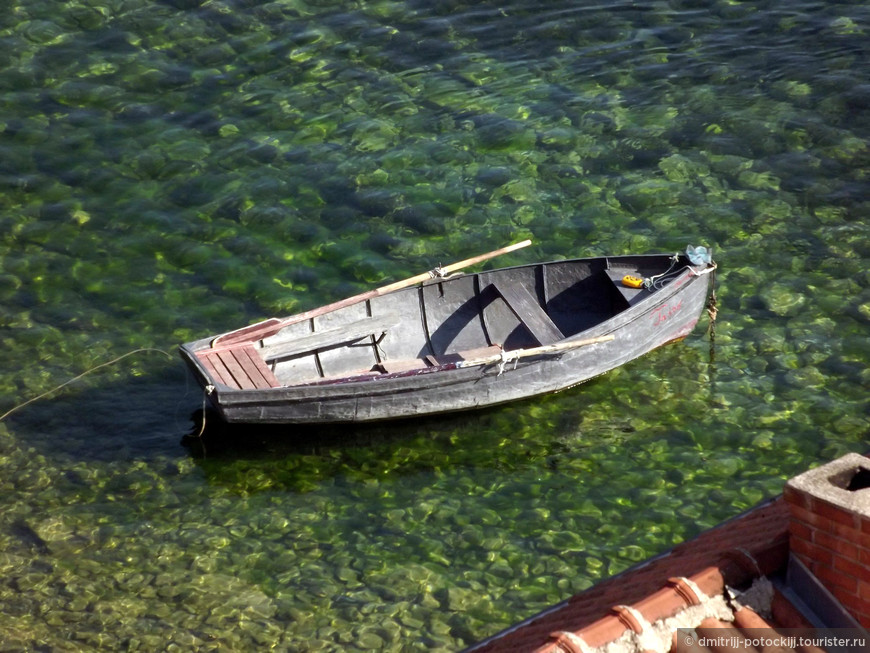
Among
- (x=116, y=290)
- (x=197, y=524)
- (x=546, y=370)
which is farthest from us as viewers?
(x=116, y=290)

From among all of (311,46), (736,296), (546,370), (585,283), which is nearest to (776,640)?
(546,370)

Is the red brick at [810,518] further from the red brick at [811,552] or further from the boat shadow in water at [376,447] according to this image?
the boat shadow in water at [376,447]

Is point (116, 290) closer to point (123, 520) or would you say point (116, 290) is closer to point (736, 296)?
point (123, 520)

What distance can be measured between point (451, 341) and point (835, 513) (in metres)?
7.96

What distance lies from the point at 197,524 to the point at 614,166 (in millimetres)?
9036

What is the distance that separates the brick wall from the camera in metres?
5.05

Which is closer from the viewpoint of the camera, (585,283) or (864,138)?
(585,283)

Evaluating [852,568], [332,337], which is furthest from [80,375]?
[852,568]

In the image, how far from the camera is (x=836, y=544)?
17.1ft

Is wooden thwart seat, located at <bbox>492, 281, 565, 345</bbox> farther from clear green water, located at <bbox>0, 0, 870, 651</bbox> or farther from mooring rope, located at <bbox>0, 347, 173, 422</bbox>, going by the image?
mooring rope, located at <bbox>0, 347, 173, 422</bbox>

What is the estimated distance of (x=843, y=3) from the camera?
19.7 metres

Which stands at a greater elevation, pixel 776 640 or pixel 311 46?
pixel 311 46

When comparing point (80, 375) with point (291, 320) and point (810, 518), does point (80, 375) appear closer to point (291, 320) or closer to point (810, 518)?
point (291, 320)

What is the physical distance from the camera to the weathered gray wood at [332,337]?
1188cm
